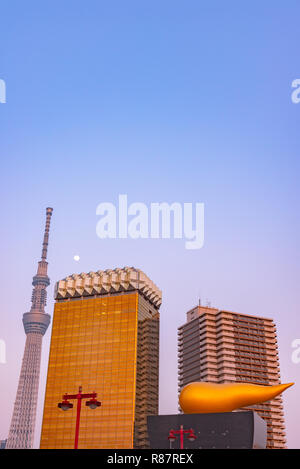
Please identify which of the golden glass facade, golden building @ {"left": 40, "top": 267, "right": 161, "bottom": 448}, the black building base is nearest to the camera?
the black building base

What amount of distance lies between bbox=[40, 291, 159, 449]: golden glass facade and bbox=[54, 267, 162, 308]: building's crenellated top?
319 cm

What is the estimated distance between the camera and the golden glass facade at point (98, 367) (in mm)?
155250

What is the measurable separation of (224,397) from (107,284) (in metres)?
141

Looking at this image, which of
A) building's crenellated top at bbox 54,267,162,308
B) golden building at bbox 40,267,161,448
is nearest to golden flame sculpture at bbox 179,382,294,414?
golden building at bbox 40,267,161,448

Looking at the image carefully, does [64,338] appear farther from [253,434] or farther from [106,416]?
[253,434]

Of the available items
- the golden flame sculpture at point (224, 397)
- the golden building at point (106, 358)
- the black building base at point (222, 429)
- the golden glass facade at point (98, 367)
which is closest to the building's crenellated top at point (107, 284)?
the golden building at point (106, 358)

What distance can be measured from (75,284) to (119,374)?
44.7 meters

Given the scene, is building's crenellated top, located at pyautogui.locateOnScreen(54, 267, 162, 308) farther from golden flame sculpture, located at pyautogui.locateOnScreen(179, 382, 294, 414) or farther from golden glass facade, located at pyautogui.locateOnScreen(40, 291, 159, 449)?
golden flame sculpture, located at pyautogui.locateOnScreen(179, 382, 294, 414)

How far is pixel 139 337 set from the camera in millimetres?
173375

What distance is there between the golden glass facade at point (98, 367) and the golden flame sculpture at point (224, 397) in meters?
107

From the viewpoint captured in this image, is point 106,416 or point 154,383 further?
point 154,383

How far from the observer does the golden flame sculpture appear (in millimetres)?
50688

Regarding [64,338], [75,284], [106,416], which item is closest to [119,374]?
[106,416]
